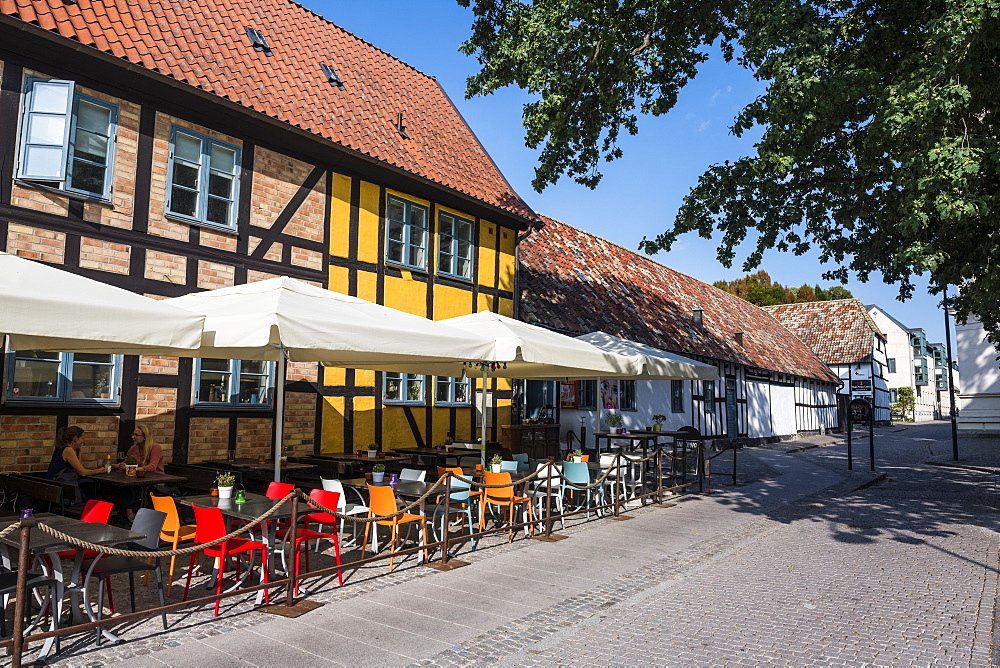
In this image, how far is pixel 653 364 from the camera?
12.6 meters

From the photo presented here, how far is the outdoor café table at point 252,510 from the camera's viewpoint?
19.7 feet

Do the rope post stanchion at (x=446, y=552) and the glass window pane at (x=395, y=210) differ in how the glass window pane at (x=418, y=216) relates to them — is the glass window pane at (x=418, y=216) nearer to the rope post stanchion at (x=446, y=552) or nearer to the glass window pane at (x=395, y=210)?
the glass window pane at (x=395, y=210)

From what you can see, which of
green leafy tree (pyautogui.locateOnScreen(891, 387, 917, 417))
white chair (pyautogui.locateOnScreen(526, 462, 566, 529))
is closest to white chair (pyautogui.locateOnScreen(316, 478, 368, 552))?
white chair (pyautogui.locateOnScreen(526, 462, 566, 529))

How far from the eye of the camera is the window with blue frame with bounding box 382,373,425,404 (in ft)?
43.0

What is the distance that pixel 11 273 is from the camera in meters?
5.23

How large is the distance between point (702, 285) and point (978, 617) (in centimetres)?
2873

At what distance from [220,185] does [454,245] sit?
5057 mm

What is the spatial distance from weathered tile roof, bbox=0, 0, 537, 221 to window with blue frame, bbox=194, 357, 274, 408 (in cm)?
385

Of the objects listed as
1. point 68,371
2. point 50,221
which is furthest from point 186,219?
point 68,371

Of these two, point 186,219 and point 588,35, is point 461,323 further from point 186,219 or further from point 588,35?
point 588,35

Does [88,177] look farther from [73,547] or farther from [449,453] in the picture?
[449,453]

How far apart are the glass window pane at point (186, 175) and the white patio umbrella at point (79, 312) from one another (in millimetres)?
4706

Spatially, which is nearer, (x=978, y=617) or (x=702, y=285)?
(x=978, y=617)

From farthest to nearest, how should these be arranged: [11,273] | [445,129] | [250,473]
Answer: [445,129] < [250,473] < [11,273]
